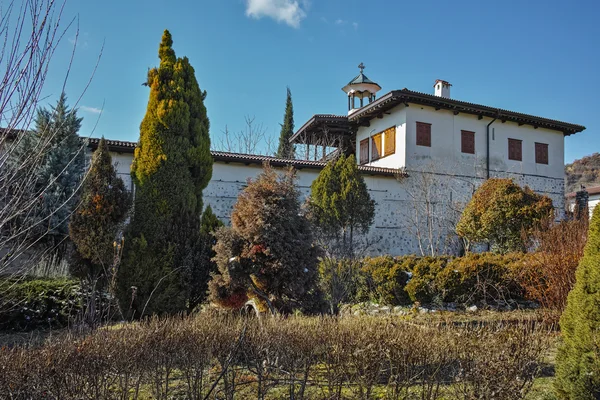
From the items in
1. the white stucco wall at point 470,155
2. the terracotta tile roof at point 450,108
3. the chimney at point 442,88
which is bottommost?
the white stucco wall at point 470,155

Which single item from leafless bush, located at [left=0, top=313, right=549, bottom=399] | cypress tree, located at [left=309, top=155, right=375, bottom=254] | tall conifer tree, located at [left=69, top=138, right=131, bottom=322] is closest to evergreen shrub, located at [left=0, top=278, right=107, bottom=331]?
tall conifer tree, located at [left=69, top=138, right=131, bottom=322]

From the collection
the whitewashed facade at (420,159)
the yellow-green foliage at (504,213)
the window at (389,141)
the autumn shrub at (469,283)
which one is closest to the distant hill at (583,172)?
the whitewashed facade at (420,159)

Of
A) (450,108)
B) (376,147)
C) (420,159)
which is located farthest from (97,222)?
(450,108)

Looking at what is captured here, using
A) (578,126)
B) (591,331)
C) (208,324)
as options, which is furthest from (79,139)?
(578,126)

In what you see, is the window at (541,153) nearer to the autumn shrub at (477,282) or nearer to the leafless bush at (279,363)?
the autumn shrub at (477,282)

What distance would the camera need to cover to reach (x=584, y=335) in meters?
3.33

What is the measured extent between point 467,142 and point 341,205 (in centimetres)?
977

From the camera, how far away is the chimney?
814 inches

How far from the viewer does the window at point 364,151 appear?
20.9 meters

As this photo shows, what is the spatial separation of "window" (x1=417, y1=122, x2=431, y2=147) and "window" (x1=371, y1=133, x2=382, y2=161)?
1.96 m

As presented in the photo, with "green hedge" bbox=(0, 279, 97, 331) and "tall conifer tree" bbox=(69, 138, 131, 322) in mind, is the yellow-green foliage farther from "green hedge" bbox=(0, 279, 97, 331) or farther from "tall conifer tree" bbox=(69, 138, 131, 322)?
"green hedge" bbox=(0, 279, 97, 331)

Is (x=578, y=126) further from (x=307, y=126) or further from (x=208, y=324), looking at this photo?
(x=208, y=324)

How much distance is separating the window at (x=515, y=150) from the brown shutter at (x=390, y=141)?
5.58 meters

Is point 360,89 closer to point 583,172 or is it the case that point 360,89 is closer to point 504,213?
point 504,213
